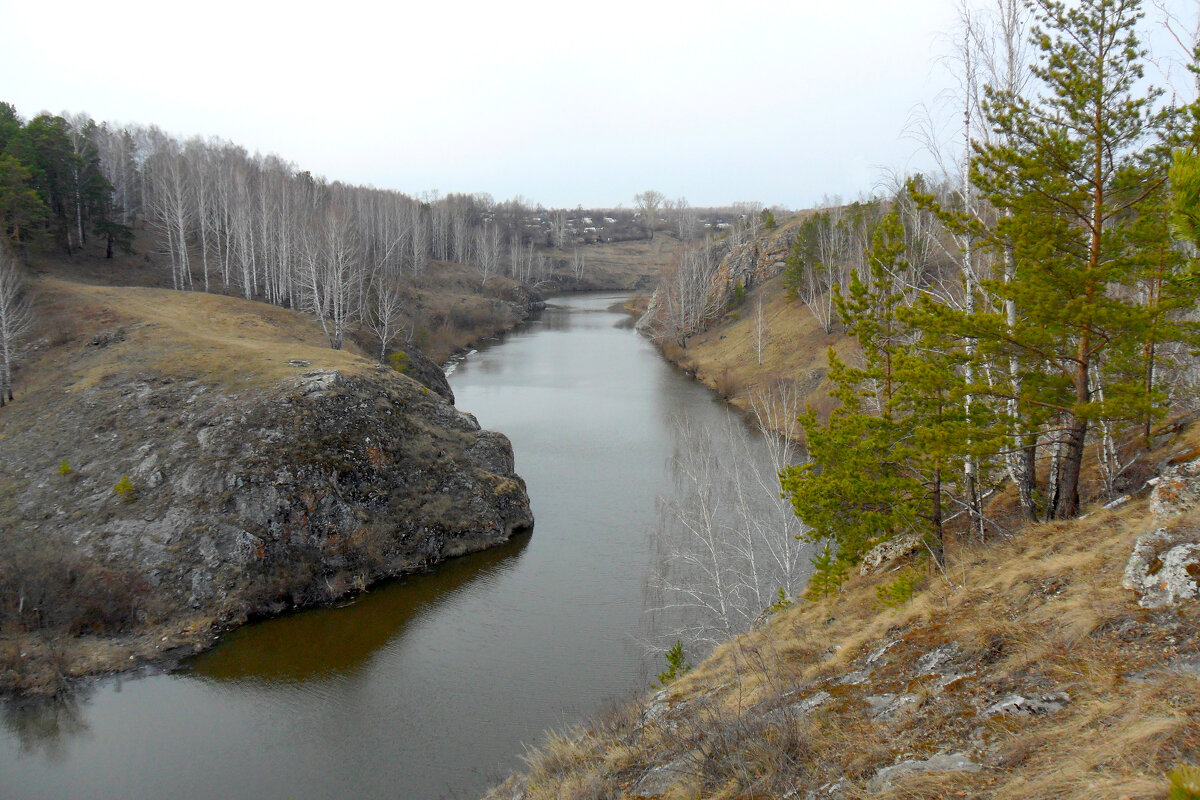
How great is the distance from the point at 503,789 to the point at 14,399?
25683mm

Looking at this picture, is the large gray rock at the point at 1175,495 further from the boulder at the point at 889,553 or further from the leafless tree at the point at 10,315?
the leafless tree at the point at 10,315

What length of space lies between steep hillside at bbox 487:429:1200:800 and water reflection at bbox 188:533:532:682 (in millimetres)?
8879

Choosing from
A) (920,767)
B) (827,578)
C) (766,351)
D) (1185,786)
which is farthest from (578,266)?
(1185,786)

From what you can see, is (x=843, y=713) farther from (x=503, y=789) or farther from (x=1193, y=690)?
(x=503, y=789)

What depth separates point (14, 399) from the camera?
25.4 metres

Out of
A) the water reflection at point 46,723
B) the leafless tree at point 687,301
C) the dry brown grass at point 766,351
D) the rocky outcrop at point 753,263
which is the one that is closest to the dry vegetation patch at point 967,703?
the water reflection at point 46,723

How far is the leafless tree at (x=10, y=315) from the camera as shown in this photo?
25766 mm

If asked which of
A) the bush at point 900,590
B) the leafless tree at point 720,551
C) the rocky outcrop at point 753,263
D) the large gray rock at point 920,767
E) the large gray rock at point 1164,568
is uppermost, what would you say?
the rocky outcrop at point 753,263

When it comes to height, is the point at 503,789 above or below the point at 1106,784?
below

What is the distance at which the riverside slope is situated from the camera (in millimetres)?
17047

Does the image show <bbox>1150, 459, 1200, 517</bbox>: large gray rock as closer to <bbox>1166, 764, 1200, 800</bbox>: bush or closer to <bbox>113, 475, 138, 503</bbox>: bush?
<bbox>1166, 764, 1200, 800</bbox>: bush

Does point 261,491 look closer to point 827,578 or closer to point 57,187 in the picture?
point 827,578

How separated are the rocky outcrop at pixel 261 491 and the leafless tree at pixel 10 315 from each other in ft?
12.7

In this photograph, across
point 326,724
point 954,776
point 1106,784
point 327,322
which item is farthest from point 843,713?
point 327,322
